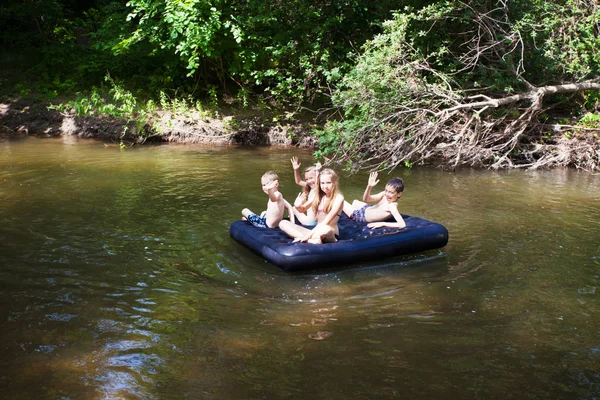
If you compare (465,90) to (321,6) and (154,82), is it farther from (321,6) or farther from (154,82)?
(154,82)

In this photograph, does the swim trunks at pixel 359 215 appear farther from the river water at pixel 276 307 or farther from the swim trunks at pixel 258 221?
the swim trunks at pixel 258 221

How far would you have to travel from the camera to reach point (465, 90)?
39.4ft

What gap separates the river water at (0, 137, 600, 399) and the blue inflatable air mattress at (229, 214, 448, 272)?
0.15 meters

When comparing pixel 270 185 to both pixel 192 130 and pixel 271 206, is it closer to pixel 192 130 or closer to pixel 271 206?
pixel 271 206

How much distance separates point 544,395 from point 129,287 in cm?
387

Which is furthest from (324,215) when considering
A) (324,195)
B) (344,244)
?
(344,244)

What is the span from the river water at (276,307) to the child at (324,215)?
428 millimetres

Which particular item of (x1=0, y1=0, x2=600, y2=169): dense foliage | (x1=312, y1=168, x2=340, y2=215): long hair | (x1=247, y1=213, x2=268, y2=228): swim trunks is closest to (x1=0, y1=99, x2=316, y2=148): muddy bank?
(x1=0, y1=0, x2=600, y2=169): dense foliage

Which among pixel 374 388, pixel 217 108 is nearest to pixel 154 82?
pixel 217 108

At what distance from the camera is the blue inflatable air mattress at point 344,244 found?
634 centimetres

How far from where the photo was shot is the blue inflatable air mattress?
20.8 ft

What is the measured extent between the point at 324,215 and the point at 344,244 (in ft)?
2.14

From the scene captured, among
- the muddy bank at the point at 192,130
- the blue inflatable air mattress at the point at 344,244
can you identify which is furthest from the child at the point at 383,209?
the muddy bank at the point at 192,130

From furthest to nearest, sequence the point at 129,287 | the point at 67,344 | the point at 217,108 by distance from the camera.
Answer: the point at 217,108
the point at 129,287
the point at 67,344
